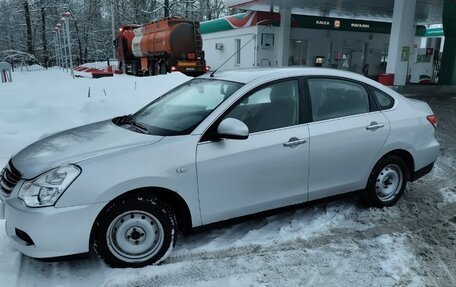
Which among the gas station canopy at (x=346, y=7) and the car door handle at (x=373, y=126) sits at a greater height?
the gas station canopy at (x=346, y=7)

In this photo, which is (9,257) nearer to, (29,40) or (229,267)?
(229,267)

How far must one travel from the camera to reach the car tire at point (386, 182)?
4.54 metres

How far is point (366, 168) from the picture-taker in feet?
14.5

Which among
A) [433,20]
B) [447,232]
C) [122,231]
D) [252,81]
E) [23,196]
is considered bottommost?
[447,232]

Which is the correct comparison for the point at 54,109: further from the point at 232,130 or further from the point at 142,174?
the point at 232,130

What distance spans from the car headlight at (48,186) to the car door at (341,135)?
86.5 inches

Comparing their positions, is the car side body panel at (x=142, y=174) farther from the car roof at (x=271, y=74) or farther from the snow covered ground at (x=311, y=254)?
the car roof at (x=271, y=74)

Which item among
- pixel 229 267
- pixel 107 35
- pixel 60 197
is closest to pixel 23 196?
pixel 60 197

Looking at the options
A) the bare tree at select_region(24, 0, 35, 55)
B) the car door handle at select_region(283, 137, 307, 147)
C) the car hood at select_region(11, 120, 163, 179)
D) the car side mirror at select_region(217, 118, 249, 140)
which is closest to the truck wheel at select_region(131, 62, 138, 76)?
the bare tree at select_region(24, 0, 35, 55)

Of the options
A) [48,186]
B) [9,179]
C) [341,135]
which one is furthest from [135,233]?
[341,135]

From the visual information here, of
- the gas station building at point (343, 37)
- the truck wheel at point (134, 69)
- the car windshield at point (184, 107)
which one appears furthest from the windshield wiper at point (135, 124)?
the truck wheel at point (134, 69)

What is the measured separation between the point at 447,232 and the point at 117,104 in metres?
6.45

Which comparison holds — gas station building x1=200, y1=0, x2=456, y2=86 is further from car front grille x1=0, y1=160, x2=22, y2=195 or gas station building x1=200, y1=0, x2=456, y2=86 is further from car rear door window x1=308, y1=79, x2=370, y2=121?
car front grille x1=0, y1=160, x2=22, y2=195

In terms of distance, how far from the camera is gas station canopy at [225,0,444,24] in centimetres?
2216
